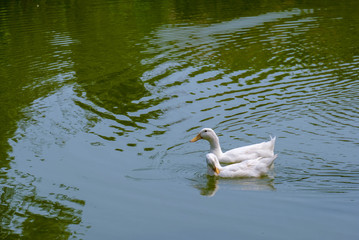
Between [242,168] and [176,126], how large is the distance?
106 inches

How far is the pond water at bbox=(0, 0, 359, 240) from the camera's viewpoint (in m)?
8.30

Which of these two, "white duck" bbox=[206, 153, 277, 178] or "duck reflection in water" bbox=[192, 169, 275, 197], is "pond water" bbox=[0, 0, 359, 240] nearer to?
"duck reflection in water" bbox=[192, 169, 275, 197]

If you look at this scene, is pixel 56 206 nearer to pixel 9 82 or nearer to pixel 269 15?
pixel 9 82

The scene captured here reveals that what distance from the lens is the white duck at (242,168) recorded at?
9586mm

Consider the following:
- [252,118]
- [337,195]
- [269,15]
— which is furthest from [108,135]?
[269,15]

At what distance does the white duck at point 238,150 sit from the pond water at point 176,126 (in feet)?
0.99

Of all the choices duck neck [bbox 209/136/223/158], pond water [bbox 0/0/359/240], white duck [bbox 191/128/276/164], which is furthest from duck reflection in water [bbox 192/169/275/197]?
duck neck [bbox 209/136/223/158]

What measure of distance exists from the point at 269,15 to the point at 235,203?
54.1ft

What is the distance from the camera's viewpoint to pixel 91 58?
18.3 meters

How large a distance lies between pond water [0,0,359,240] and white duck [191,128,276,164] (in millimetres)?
302

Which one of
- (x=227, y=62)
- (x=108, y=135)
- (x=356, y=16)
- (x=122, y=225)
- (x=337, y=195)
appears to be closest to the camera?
(x=122, y=225)

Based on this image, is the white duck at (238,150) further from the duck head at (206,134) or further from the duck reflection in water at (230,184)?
the duck reflection in water at (230,184)

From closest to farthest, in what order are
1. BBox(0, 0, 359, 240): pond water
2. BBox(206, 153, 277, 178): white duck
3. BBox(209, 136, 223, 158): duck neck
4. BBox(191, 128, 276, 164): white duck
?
BBox(0, 0, 359, 240): pond water
BBox(206, 153, 277, 178): white duck
BBox(191, 128, 276, 164): white duck
BBox(209, 136, 223, 158): duck neck

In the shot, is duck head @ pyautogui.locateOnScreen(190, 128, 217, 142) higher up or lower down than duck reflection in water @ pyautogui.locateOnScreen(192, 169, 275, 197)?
higher up
